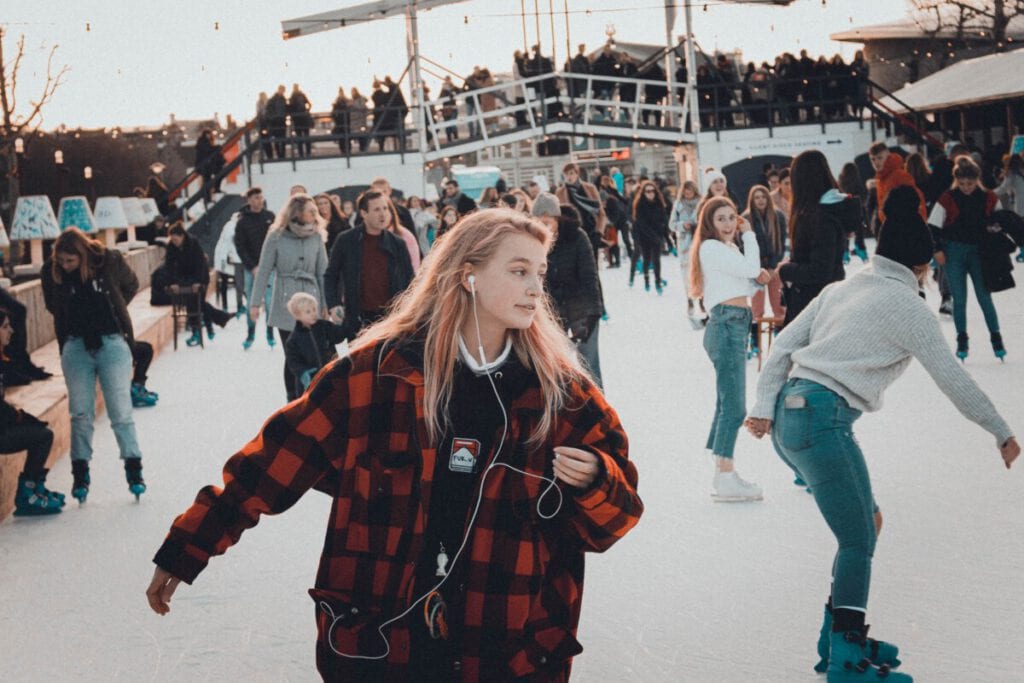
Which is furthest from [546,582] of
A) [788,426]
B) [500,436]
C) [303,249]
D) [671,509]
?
[303,249]

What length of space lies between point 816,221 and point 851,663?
319cm

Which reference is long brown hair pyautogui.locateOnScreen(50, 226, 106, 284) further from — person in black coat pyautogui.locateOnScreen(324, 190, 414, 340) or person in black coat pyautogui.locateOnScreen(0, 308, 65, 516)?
person in black coat pyautogui.locateOnScreen(324, 190, 414, 340)

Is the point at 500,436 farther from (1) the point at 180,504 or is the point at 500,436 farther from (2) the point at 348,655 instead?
(1) the point at 180,504

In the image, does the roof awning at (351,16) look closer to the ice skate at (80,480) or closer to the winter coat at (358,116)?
the winter coat at (358,116)

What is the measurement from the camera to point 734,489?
20.7 ft

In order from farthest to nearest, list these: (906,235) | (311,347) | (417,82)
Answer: (417,82) < (311,347) < (906,235)

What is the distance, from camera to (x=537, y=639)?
2547mm

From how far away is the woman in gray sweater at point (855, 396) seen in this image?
3.79 m

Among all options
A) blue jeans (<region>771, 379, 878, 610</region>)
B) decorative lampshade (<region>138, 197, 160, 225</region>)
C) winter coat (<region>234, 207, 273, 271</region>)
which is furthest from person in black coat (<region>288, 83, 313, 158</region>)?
blue jeans (<region>771, 379, 878, 610</region>)

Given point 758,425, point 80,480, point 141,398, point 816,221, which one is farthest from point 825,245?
point 141,398

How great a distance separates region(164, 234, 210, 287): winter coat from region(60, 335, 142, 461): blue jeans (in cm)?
729

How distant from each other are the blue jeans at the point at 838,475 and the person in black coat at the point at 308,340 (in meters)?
4.13

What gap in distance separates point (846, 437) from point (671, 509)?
7.96 ft

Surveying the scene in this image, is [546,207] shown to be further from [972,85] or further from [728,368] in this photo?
[972,85]
